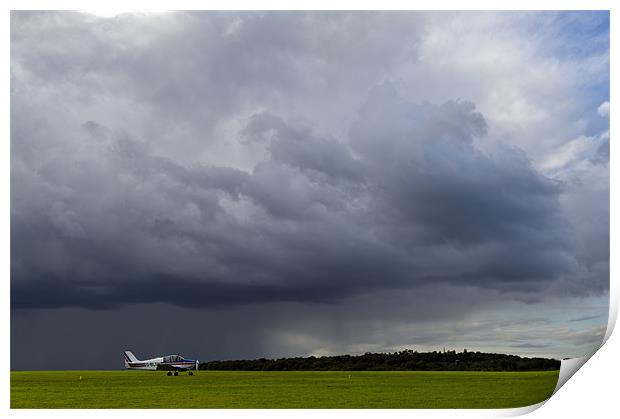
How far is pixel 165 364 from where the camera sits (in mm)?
25156

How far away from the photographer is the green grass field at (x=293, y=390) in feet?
60.5

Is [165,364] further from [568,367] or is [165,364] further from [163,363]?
[568,367]

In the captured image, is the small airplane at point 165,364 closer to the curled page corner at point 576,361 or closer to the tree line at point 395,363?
the tree line at point 395,363

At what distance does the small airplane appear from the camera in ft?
71.7

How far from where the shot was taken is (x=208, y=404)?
61.1ft

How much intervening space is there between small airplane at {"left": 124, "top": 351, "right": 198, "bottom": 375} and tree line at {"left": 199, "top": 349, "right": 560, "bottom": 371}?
50 centimetres

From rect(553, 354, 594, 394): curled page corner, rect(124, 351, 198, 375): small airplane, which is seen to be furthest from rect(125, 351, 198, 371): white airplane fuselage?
rect(553, 354, 594, 394): curled page corner

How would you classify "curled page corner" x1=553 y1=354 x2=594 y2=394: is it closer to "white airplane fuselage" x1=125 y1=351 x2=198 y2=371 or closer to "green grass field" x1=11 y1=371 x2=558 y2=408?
"green grass field" x1=11 y1=371 x2=558 y2=408

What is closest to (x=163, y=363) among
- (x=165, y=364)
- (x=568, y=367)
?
(x=165, y=364)

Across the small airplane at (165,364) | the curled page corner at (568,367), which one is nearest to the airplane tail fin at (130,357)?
the small airplane at (165,364)

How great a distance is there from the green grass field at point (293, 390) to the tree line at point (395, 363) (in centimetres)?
18

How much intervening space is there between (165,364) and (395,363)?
→ 809cm
